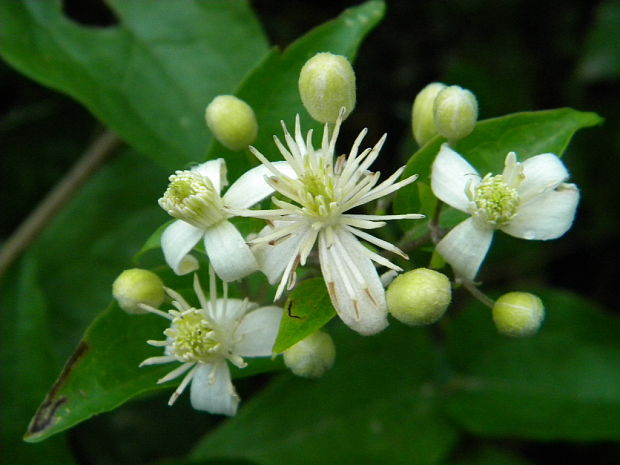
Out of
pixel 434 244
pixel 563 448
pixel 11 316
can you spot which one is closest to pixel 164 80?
pixel 11 316

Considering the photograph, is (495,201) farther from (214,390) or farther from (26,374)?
(26,374)

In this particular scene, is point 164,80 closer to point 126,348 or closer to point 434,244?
point 126,348

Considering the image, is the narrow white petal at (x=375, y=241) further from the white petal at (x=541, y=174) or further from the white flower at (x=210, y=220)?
the white petal at (x=541, y=174)

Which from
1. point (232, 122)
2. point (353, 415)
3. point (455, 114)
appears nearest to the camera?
point (455, 114)

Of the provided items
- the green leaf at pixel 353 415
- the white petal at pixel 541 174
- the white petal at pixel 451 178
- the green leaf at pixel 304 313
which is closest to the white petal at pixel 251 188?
the green leaf at pixel 304 313

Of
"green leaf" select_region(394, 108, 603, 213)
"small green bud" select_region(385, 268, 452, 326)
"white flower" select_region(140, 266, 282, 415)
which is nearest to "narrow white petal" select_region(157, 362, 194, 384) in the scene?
"white flower" select_region(140, 266, 282, 415)

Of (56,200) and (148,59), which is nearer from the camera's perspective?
(148,59)

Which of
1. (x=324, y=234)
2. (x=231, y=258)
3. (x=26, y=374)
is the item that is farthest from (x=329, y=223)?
(x=26, y=374)
